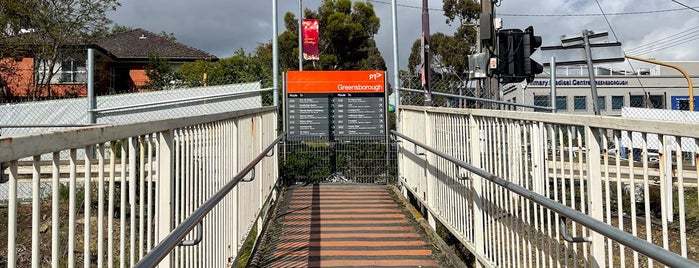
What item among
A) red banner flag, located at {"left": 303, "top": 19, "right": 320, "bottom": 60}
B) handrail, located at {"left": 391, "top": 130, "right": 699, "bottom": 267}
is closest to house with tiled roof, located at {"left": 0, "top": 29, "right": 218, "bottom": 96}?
red banner flag, located at {"left": 303, "top": 19, "right": 320, "bottom": 60}

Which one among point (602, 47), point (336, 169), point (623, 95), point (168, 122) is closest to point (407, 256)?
point (168, 122)

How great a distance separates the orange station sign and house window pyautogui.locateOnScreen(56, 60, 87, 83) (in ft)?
54.7

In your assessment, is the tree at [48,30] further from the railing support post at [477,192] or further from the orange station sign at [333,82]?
the railing support post at [477,192]

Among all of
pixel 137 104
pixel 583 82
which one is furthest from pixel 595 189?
pixel 583 82

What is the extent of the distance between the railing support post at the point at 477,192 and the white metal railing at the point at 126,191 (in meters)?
1.98

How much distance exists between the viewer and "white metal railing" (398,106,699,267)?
2.00 metres

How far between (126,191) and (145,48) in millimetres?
32473

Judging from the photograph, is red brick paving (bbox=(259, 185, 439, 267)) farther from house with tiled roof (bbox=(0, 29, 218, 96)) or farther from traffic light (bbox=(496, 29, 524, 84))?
house with tiled roof (bbox=(0, 29, 218, 96))

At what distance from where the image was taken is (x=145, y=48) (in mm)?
31859

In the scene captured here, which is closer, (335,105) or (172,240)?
(172,240)

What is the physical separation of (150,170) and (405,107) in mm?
5994

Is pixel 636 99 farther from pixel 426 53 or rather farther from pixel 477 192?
pixel 477 192

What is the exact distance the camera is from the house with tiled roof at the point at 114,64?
71.6 ft

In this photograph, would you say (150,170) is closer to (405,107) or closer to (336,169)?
(405,107)
